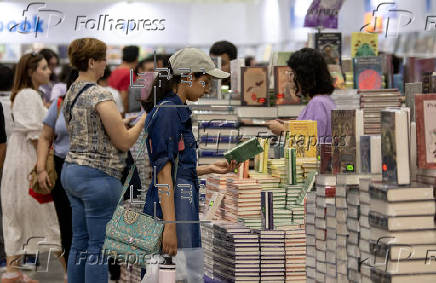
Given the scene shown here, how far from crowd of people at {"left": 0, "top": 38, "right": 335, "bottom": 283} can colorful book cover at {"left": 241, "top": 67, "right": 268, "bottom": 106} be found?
5.5 inches

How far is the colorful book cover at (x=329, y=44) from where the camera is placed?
602 centimetres

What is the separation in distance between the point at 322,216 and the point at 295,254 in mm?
716

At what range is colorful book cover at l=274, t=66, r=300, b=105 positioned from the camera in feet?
16.5

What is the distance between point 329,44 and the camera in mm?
6051

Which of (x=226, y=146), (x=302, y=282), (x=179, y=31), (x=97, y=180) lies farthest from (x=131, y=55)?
(x=302, y=282)

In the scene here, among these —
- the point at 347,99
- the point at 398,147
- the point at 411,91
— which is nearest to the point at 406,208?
the point at 398,147

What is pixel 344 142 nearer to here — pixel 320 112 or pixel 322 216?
pixel 322 216

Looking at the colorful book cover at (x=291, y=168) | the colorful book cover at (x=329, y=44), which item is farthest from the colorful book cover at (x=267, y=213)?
the colorful book cover at (x=329, y=44)

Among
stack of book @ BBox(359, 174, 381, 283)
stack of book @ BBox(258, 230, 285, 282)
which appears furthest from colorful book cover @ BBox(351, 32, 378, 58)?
stack of book @ BBox(359, 174, 381, 283)

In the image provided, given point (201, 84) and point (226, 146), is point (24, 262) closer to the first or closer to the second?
point (226, 146)

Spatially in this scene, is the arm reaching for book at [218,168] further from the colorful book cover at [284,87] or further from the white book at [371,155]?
the colorful book cover at [284,87]

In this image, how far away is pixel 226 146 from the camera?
3914 mm

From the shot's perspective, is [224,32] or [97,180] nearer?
[97,180]

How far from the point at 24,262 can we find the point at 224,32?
284 centimetres
